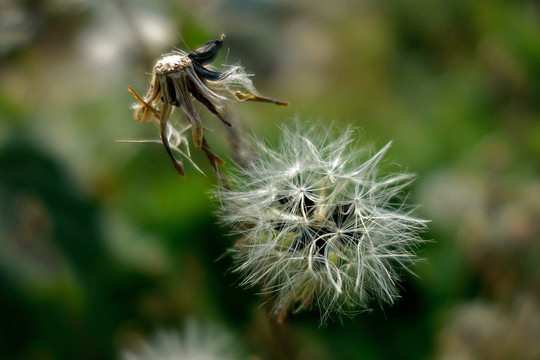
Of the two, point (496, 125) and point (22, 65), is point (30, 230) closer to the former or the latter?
point (22, 65)

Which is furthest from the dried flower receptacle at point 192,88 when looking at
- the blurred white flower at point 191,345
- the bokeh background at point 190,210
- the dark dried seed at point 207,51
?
the blurred white flower at point 191,345

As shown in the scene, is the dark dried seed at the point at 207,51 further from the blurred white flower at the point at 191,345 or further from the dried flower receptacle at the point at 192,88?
the blurred white flower at the point at 191,345

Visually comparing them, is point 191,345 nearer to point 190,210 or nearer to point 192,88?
point 190,210

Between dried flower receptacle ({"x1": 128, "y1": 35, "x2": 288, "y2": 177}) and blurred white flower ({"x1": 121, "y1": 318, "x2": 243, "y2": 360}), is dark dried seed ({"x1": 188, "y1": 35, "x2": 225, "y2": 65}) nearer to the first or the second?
dried flower receptacle ({"x1": 128, "y1": 35, "x2": 288, "y2": 177})

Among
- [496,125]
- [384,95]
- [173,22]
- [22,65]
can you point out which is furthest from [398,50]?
[22,65]

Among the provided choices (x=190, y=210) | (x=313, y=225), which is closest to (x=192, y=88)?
(x=313, y=225)

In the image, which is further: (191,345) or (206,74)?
(191,345)
